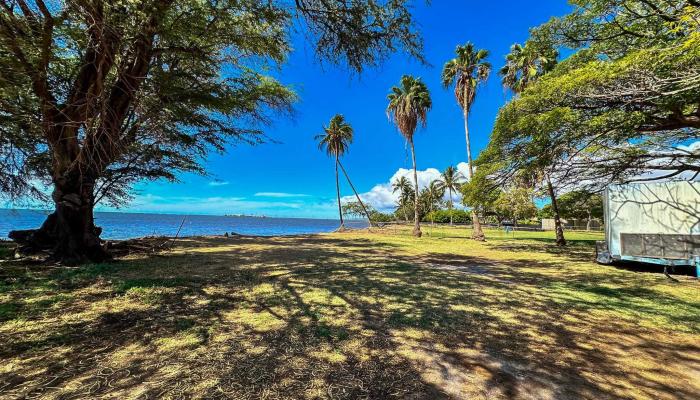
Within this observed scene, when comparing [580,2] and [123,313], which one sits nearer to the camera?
[123,313]

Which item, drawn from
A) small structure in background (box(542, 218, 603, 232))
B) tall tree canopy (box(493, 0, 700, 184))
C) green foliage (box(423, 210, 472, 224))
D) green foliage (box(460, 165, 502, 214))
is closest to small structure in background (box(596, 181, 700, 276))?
tall tree canopy (box(493, 0, 700, 184))

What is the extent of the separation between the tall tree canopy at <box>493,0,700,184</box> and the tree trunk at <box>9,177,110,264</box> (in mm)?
12175

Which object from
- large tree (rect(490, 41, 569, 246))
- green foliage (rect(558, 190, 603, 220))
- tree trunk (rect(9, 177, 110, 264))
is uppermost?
large tree (rect(490, 41, 569, 246))

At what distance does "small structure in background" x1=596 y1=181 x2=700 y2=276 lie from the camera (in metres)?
7.82

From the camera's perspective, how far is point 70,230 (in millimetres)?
7949

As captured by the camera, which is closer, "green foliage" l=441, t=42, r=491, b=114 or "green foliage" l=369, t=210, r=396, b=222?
"green foliage" l=441, t=42, r=491, b=114

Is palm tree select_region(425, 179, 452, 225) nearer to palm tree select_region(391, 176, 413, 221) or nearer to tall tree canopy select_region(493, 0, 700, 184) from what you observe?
palm tree select_region(391, 176, 413, 221)

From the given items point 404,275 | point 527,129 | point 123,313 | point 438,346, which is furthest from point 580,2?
point 123,313

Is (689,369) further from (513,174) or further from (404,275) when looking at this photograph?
(513,174)

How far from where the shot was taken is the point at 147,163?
12766 mm

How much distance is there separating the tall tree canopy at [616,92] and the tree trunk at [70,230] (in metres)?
12.2

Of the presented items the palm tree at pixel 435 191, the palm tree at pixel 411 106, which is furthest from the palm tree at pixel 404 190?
the palm tree at pixel 411 106

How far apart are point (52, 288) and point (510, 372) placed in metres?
6.99

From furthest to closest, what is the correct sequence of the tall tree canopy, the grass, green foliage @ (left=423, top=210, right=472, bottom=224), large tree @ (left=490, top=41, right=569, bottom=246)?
green foliage @ (left=423, top=210, right=472, bottom=224) → large tree @ (left=490, top=41, right=569, bottom=246) → the tall tree canopy → the grass
